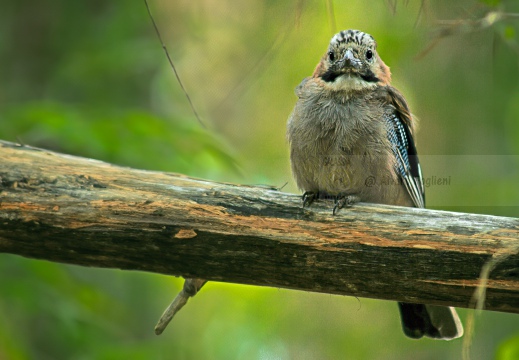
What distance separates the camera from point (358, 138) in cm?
439

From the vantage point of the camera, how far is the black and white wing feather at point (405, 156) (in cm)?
459

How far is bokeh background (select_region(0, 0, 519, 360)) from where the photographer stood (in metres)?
5.60

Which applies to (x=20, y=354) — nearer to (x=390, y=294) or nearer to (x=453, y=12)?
(x=390, y=294)

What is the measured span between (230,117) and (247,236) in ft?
18.1

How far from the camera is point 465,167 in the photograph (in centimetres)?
738

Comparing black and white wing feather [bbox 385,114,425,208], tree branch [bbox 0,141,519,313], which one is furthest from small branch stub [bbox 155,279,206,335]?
black and white wing feather [bbox 385,114,425,208]

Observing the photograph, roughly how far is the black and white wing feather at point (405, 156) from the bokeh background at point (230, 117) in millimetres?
1036

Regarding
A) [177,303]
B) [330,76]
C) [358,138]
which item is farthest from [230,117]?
[177,303]

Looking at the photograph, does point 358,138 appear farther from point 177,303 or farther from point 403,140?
point 177,303

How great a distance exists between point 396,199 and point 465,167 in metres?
2.97

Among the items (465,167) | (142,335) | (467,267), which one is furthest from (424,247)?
(142,335)

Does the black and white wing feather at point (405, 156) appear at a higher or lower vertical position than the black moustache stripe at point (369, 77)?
lower

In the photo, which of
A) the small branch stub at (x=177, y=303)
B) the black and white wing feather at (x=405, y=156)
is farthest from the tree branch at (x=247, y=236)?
the black and white wing feather at (x=405, y=156)

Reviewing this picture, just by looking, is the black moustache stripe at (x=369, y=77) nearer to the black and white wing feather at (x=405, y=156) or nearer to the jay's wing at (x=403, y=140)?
the jay's wing at (x=403, y=140)
